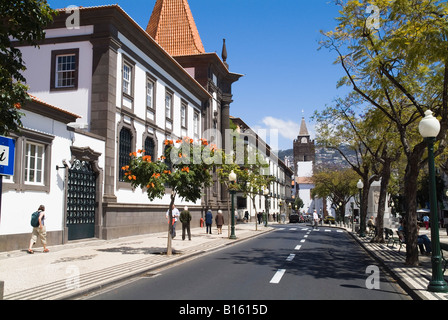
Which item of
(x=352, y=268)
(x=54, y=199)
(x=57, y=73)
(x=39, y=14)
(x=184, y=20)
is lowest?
(x=352, y=268)

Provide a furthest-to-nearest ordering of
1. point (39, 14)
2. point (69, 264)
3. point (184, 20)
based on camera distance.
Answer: point (184, 20) → point (69, 264) → point (39, 14)

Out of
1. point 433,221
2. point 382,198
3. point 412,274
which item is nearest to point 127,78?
point 382,198

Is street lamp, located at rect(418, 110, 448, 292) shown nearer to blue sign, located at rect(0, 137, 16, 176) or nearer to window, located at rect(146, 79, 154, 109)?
blue sign, located at rect(0, 137, 16, 176)

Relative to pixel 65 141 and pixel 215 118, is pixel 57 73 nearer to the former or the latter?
pixel 65 141

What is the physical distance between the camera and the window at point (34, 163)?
A: 1537 centimetres

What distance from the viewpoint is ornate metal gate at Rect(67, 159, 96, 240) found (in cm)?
1775

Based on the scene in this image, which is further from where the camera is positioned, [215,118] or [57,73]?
[215,118]

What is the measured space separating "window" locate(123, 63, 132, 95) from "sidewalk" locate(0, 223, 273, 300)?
9.35 m

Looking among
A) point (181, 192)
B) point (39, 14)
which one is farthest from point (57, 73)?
point (39, 14)

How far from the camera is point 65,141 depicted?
17312 mm

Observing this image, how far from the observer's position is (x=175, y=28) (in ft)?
127

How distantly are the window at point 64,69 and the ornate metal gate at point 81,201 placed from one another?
16.4ft
